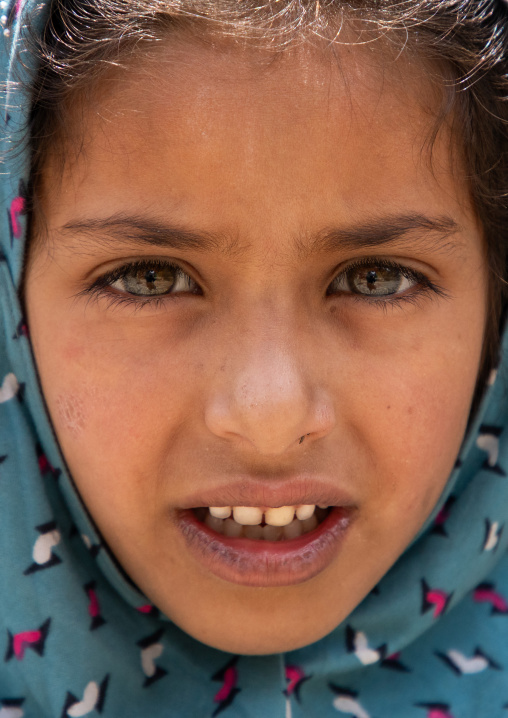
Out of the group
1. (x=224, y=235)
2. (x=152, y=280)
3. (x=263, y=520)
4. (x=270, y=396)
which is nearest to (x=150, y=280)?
(x=152, y=280)

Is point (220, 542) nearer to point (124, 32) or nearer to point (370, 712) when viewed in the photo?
point (370, 712)

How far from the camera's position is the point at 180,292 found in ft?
3.76

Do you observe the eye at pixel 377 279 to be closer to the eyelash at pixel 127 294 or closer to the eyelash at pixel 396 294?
the eyelash at pixel 396 294

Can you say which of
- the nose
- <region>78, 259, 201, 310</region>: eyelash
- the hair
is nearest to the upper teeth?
the nose

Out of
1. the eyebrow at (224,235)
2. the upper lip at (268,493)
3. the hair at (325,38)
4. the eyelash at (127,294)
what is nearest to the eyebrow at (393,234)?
the eyebrow at (224,235)

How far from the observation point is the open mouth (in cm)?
117

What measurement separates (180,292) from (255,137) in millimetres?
252

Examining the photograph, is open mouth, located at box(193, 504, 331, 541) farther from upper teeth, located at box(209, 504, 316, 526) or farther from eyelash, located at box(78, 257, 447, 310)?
eyelash, located at box(78, 257, 447, 310)

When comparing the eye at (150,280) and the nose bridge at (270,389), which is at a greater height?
the eye at (150,280)

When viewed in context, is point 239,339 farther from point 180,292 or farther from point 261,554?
point 261,554

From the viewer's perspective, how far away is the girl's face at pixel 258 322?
40.2 inches

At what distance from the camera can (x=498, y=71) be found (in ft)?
4.02

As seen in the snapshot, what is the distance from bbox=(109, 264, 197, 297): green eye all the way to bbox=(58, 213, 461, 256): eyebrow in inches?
3.3

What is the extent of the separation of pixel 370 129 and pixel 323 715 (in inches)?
36.4
